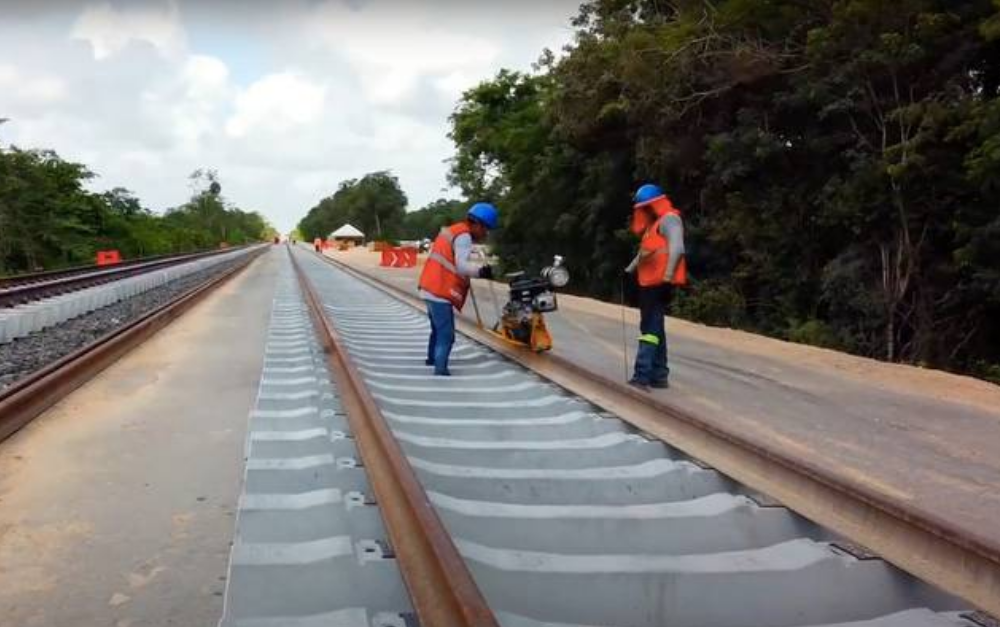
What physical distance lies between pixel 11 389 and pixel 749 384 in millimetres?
7023

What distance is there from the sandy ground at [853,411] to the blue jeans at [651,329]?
21cm

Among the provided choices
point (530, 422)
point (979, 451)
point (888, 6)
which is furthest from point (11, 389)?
point (888, 6)

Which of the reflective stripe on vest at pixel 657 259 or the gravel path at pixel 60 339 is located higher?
the reflective stripe on vest at pixel 657 259

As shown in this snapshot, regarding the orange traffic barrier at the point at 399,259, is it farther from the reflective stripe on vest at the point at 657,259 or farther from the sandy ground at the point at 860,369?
the reflective stripe on vest at the point at 657,259

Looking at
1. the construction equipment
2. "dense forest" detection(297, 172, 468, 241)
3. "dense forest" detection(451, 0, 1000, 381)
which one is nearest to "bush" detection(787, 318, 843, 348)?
"dense forest" detection(451, 0, 1000, 381)

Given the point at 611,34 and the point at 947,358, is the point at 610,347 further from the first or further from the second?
the point at 611,34

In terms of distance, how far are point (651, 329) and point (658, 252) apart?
30.6 inches

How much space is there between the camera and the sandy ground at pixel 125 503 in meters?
3.57

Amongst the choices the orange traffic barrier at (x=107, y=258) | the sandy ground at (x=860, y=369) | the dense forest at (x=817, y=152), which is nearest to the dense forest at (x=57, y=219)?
the orange traffic barrier at (x=107, y=258)

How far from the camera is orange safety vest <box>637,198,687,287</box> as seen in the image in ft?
25.1

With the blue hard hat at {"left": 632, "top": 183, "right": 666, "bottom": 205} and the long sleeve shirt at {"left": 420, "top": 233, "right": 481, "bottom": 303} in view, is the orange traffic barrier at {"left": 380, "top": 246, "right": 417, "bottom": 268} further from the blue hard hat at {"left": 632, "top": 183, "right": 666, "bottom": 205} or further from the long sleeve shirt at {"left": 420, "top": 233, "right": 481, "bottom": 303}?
the blue hard hat at {"left": 632, "top": 183, "right": 666, "bottom": 205}

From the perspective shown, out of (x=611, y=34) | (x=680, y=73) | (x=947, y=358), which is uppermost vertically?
(x=611, y=34)

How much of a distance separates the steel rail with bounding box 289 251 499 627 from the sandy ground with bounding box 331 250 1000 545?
2.49 metres

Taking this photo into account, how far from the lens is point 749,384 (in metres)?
9.23
